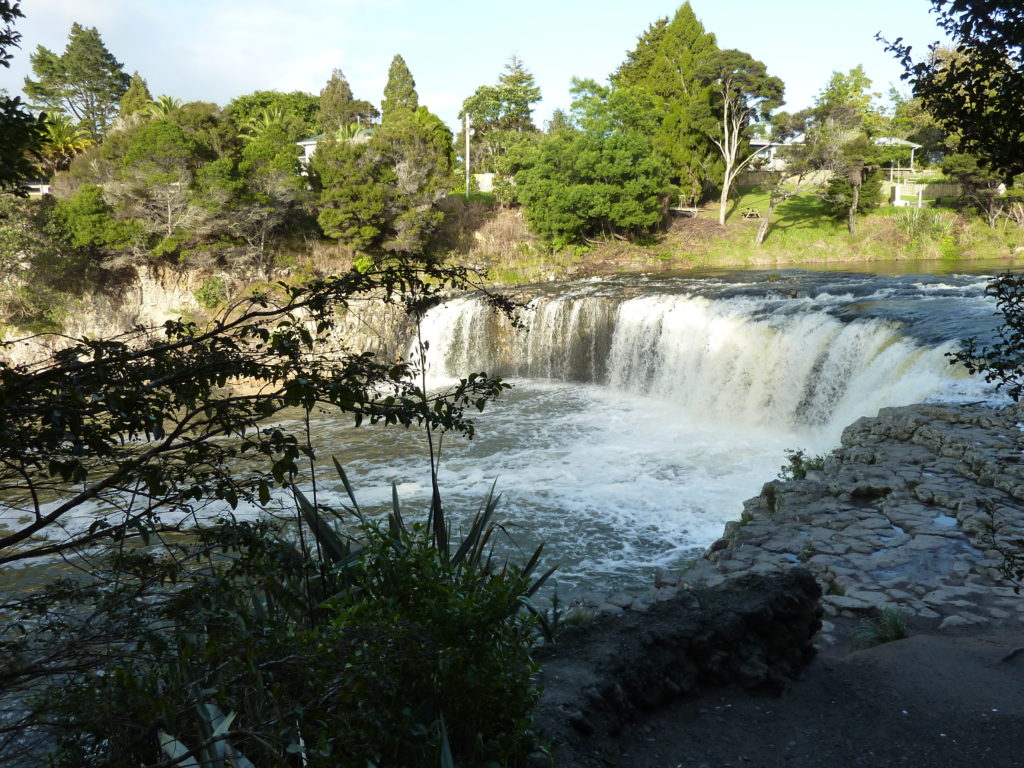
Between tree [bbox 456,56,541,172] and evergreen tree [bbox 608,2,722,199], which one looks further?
tree [bbox 456,56,541,172]

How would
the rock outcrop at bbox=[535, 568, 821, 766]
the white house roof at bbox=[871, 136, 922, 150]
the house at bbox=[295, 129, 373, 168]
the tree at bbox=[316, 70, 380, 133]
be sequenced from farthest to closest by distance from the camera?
the tree at bbox=[316, 70, 380, 133] → the white house roof at bbox=[871, 136, 922, 150] → the house at bbox=[295, 129, 373, 168] → the rock outcrop at bbox=[535, 568, 821, 766]

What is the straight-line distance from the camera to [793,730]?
3.95 metres

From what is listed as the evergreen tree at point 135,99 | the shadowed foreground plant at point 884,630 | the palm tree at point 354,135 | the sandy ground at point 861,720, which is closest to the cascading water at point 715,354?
the shadowed foreground plant at point 884,630

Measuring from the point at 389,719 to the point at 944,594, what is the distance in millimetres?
4826

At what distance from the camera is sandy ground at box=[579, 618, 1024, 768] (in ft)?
12.0

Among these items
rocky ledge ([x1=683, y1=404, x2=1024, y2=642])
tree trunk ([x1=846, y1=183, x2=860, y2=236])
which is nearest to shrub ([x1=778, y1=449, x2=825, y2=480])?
rocky ledge ([x1=683, y1=404, x2=1024, y2=642])

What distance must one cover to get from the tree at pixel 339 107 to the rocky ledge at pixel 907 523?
123 feet

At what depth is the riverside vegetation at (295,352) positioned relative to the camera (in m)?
2.38

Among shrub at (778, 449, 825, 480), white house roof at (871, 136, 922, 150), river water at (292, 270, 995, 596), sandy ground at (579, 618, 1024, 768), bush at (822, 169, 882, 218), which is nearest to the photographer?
sandy ground at (579, 618, 1024, 768)

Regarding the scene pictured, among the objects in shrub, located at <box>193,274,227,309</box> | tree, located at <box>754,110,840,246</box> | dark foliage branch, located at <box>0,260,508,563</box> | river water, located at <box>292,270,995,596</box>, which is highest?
tree, located at <box>754,110,840,246</box>

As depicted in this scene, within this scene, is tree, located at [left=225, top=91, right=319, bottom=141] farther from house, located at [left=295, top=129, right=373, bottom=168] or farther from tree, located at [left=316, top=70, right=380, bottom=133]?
house, located at [left=295, top=129, right=373, bottom=168]

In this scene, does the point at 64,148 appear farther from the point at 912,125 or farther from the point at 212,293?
the point at 912,125

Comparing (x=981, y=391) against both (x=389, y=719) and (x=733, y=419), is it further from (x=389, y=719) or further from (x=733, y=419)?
(x=389, y=719)

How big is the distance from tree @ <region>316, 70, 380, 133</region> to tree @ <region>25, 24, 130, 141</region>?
39.7 ft
